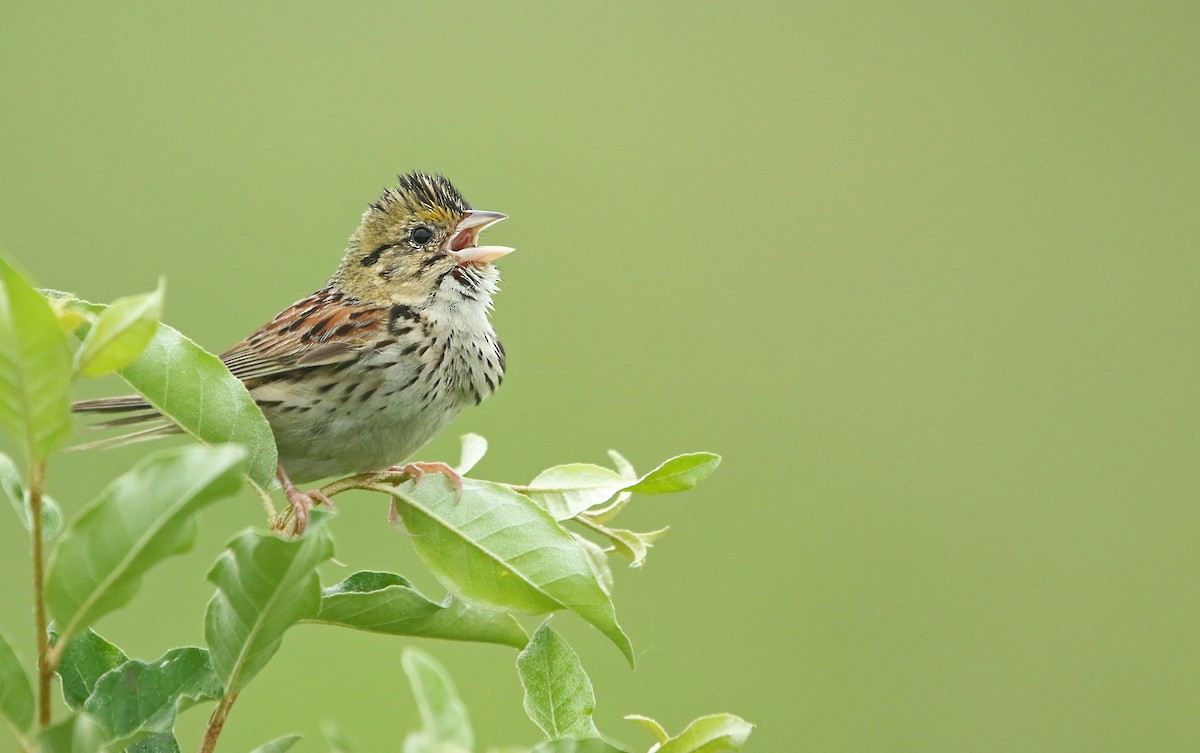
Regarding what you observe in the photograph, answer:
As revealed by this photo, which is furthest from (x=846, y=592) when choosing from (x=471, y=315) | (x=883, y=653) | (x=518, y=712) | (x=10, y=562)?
(x=471, y=315)

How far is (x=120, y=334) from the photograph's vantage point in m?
0.92

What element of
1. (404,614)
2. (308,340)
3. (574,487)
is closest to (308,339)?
(308,340)

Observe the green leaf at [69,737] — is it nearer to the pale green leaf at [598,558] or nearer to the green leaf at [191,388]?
the green leaf at [191,388]

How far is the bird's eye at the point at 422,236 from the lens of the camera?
293cm

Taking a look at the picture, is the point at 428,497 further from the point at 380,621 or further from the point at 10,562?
the point at 10,562

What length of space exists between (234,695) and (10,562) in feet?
20.5

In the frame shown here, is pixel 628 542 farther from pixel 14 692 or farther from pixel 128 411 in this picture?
pixel 128 411

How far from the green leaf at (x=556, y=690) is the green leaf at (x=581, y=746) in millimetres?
174

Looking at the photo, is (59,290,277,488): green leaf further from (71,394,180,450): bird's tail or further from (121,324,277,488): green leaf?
(71,394,180,450): bird's tail

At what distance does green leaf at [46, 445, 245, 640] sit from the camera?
0.89 m

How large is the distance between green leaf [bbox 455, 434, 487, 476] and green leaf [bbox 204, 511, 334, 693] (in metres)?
0.67

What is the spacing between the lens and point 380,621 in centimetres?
130

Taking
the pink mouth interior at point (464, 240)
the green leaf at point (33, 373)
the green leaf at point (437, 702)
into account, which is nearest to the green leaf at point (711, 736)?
the green leaf at point (437, 702)

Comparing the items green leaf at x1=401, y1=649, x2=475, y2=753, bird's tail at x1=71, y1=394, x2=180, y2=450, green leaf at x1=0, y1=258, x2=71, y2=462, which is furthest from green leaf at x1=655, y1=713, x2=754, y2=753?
bird's tail at x1=71, y1=394, x2=180, y2=450
